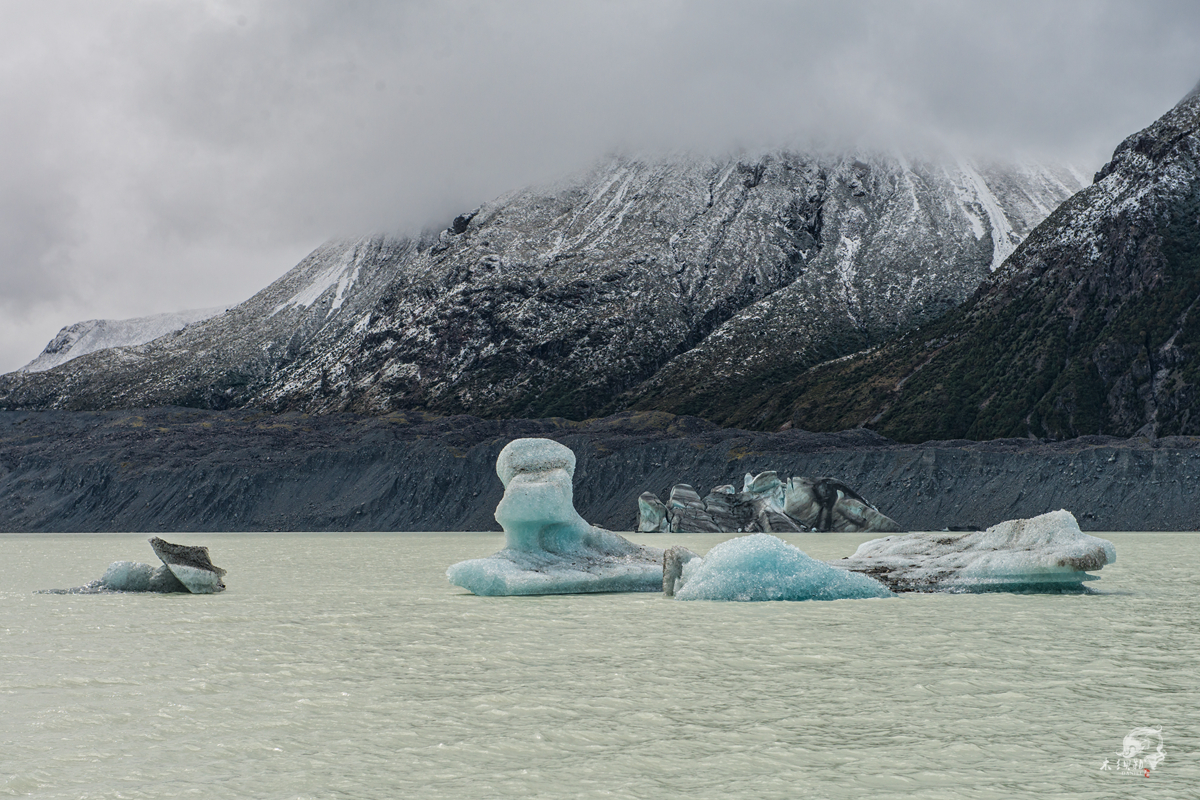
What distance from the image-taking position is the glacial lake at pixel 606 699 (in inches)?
293

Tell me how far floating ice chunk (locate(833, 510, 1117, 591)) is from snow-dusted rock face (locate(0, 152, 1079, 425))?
9910 cm

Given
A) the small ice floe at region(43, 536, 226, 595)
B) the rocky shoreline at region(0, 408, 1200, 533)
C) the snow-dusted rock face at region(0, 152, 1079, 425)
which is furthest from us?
the snow-dusted rock face at region(0, 152, 1079, 425)

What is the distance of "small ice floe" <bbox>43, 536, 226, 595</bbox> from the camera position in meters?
22.0

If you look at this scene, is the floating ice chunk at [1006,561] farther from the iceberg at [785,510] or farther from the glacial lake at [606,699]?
the iceberg at [785,510]

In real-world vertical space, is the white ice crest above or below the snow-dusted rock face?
below

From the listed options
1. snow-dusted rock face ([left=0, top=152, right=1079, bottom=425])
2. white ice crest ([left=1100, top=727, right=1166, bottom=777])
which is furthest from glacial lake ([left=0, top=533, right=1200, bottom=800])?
snow-dusted rock face ([left=0, top=152, right=1079, bottom=425])

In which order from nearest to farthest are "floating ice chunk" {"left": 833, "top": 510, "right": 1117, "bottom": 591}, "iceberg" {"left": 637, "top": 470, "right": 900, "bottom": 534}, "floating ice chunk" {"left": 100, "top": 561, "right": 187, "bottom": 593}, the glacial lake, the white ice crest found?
1. the glacial lake
2. the white ice crest
3. "floating ice chunk" {"left": 833, "top": 510, "right": 1117, "bottom": 591}
4. "floating ice chunk" {"left": 100, "top": 561, "right": 187, "bottom": 593}
5. "iceberg" {"left": 637, "top": 470, "right": 900, "bottom": 534}

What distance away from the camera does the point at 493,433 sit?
275 ft

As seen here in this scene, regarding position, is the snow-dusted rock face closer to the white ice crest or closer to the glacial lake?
the glacial lake

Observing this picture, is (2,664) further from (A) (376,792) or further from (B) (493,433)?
(B) (493,433)

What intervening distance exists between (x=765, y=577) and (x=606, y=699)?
347 inches

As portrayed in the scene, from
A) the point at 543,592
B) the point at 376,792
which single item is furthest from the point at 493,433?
the point at 376,792

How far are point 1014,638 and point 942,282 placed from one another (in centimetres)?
13657

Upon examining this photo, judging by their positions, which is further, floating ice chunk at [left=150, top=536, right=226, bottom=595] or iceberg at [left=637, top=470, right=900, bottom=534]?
iceberg at [left=637, top=470, right=900, bottom=534]
